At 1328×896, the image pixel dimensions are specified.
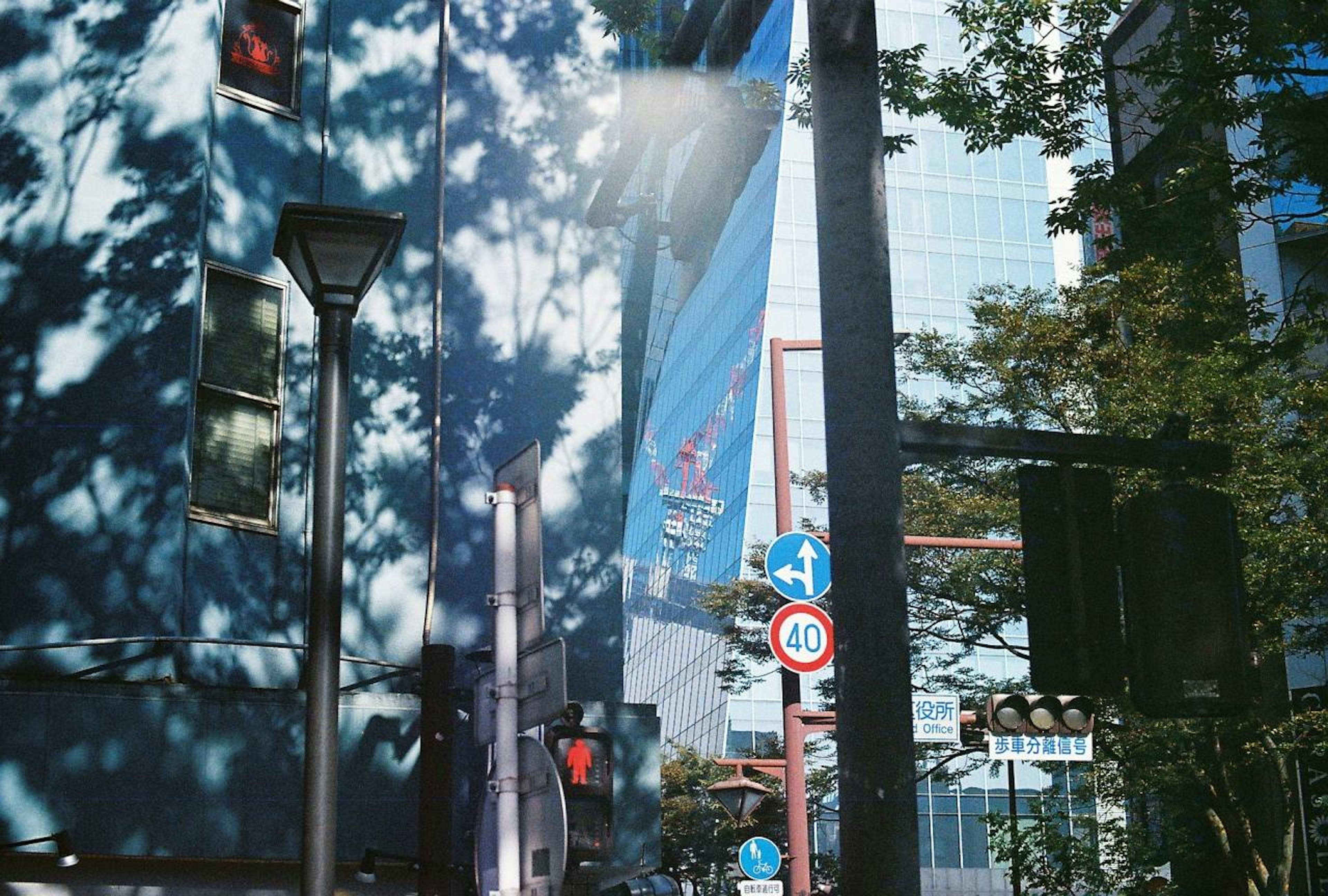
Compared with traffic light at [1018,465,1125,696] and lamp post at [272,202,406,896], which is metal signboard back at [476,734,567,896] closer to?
lamp post at [272,202,406,896]

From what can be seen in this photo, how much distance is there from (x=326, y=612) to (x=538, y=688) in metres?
1.10

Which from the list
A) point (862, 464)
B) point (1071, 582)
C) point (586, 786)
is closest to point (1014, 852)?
point (586, 786)

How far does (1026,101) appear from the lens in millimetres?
12906

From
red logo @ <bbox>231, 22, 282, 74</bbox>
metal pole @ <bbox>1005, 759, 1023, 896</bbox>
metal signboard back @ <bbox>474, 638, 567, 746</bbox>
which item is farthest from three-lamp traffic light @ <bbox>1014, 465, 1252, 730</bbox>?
metal pole @ <bbox>1005, 759, 1023, 896</bbox>

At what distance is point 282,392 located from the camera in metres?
12.3

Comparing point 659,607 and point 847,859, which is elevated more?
point 659,607

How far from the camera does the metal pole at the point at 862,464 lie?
4.27 m

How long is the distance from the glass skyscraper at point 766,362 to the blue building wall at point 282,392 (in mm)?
57186

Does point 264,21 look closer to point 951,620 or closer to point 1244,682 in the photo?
point 1244,682

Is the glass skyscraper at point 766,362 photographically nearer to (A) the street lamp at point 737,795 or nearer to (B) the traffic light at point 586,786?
(A) the street lamp at point 737,795

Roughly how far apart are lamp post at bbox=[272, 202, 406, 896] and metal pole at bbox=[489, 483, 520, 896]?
755mm

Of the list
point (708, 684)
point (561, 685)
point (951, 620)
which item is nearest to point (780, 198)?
point (708, 684)

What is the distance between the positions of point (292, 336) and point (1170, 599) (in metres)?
9.30

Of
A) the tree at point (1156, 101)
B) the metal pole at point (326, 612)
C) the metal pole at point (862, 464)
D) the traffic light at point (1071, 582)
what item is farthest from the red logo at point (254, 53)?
the traffic light at point (1071, 582)
